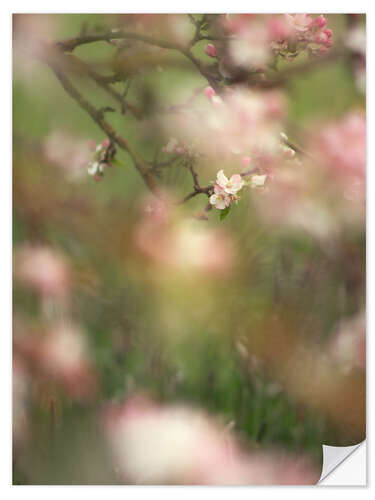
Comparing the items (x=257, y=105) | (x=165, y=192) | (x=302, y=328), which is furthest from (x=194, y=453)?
(x=257, y=105)

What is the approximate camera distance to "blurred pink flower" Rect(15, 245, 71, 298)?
1.23 meters

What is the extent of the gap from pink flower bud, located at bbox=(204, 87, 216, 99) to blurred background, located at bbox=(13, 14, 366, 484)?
0.05 ft

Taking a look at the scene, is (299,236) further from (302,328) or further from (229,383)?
(229,383)

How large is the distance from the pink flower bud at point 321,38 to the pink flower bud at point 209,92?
30 cm

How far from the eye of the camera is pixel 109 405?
1.23 metres

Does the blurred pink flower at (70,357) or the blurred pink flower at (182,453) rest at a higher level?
the blurred pink flower at (70,357)

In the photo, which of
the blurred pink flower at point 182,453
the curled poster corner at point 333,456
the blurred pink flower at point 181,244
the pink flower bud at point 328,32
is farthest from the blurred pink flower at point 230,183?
the curled poster corner at point 333,456

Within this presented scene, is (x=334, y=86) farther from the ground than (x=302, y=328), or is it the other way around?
(x=334, y=86)

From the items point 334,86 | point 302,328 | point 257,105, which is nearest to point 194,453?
point 302,328

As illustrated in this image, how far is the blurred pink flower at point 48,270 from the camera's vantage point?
1.23 metres

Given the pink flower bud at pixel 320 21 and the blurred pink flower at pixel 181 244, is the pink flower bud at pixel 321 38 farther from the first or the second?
the blurred pink flower at pixel 181 244

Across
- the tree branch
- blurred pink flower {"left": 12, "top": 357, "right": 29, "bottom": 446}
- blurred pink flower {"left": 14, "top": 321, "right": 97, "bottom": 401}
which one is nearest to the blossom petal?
the tree branch
